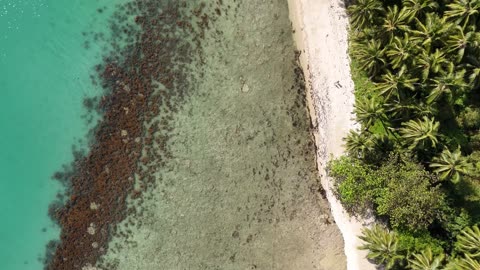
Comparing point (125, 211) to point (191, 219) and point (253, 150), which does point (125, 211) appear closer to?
point (191, 219)

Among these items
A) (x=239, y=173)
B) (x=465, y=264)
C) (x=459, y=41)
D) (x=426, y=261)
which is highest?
(x=459, y=41)

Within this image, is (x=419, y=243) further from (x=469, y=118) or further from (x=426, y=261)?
(x=469, y=118)

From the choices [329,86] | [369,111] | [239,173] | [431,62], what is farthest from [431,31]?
[239,173]

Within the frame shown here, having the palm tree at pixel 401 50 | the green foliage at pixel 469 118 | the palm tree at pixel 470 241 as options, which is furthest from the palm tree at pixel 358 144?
the palm tree at pixel 470 241

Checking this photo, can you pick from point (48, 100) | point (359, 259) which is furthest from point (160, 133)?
point (359, 259)

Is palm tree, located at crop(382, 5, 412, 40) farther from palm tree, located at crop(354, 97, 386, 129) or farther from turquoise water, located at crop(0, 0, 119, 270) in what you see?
turquoise water, located at crop(0, 0, 119, 270)

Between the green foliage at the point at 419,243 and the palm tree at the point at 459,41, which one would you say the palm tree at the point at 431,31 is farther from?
the green foliage at the point at 419,243

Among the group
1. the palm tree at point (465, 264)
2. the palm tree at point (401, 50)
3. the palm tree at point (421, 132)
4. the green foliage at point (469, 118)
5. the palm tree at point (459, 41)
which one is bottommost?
the palm tree at point (465, 264)
